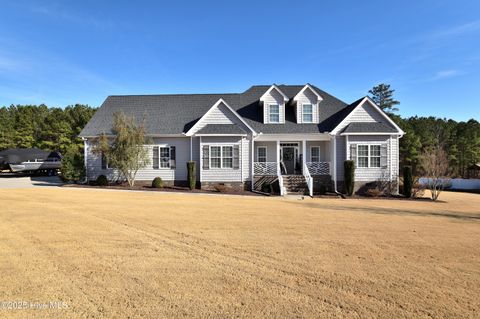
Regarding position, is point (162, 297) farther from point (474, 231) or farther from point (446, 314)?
point (474, 231)

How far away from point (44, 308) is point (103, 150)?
59.4ft

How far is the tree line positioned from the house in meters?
25.1

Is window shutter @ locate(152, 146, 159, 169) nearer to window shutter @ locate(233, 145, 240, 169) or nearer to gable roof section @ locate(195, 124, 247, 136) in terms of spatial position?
gable roof section @ locate(195, 124, 247, 136)

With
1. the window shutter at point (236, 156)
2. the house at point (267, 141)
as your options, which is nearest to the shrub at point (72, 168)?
the house at point (267, 141)

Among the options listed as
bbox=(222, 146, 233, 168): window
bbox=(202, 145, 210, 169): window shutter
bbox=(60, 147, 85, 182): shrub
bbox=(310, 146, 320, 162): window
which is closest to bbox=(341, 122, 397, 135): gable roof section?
bbox=(310, 146, 320, 162): window

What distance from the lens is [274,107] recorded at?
73.8 ft

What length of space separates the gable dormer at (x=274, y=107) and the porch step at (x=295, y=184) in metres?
5.05

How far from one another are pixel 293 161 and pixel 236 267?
58.9 ft

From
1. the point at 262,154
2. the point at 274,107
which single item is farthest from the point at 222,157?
the point at 274,107

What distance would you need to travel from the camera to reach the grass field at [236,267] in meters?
3.83

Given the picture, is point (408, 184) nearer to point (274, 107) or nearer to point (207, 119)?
point (274, 107)

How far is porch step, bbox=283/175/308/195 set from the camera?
1942 cm

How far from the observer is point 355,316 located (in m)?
3.60

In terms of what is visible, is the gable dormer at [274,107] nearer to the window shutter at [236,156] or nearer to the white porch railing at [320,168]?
the window shutter at [236,156]
